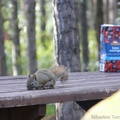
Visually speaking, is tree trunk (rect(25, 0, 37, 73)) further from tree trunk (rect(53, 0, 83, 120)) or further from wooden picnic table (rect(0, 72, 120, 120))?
wooden picnic table (rect(0, 72, 120, 120))

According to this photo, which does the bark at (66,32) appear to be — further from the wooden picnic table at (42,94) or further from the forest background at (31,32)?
the wooden picnic table at (42,94)

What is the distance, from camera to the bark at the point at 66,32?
5.66 metres

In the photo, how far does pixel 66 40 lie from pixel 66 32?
94mm

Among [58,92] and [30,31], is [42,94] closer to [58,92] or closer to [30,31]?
[58,92]

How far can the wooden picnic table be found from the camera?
3041mm

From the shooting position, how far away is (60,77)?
12.6ft

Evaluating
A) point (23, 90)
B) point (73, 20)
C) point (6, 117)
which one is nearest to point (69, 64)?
point (73, 20)

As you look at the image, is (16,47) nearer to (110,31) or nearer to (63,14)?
(63,14)

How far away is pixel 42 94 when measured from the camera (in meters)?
3.15

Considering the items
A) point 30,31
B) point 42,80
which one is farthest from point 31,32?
point 42,80

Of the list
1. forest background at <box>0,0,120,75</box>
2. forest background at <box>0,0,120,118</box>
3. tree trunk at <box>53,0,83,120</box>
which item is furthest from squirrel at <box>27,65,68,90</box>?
forest background at <box>0,0,120,75</box>

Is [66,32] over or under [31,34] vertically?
over

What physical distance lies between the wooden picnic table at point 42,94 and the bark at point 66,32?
4.89 feet

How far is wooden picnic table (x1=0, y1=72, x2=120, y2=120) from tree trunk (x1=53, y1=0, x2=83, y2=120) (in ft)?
4.73
